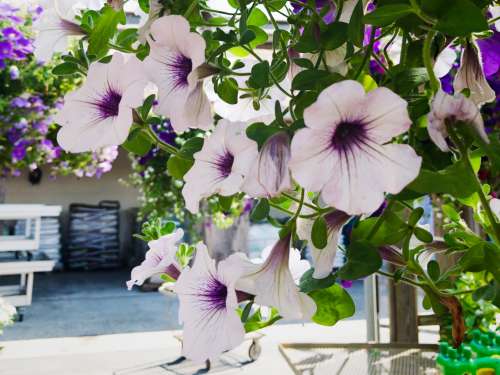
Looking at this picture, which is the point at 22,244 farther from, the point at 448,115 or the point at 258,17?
the point at 448,115

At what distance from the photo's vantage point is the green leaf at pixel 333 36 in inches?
11.5

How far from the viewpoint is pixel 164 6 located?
13.3 inches

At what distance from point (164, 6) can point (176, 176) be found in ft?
0.34

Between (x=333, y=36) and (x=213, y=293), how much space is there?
0.48 feet

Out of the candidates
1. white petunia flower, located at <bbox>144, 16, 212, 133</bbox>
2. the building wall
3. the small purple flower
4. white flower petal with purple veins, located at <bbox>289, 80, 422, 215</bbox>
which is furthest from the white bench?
the building wall

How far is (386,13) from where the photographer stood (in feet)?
0.86

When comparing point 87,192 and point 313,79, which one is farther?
point 87,192

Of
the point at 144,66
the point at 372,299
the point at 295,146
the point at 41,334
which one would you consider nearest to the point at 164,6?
the point at 144,66

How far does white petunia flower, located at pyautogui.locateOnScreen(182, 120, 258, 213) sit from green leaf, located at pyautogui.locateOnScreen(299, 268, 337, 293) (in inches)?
2.4

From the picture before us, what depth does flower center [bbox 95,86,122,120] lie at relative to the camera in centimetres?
30

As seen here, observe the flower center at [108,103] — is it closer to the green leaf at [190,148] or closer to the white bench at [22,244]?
the green leaf at [190,148]

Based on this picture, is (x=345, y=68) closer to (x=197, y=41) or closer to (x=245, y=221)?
(x=197, y=41)

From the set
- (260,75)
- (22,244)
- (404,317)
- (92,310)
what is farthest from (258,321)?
(92,310)

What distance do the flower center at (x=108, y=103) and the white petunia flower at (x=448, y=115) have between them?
16cm
